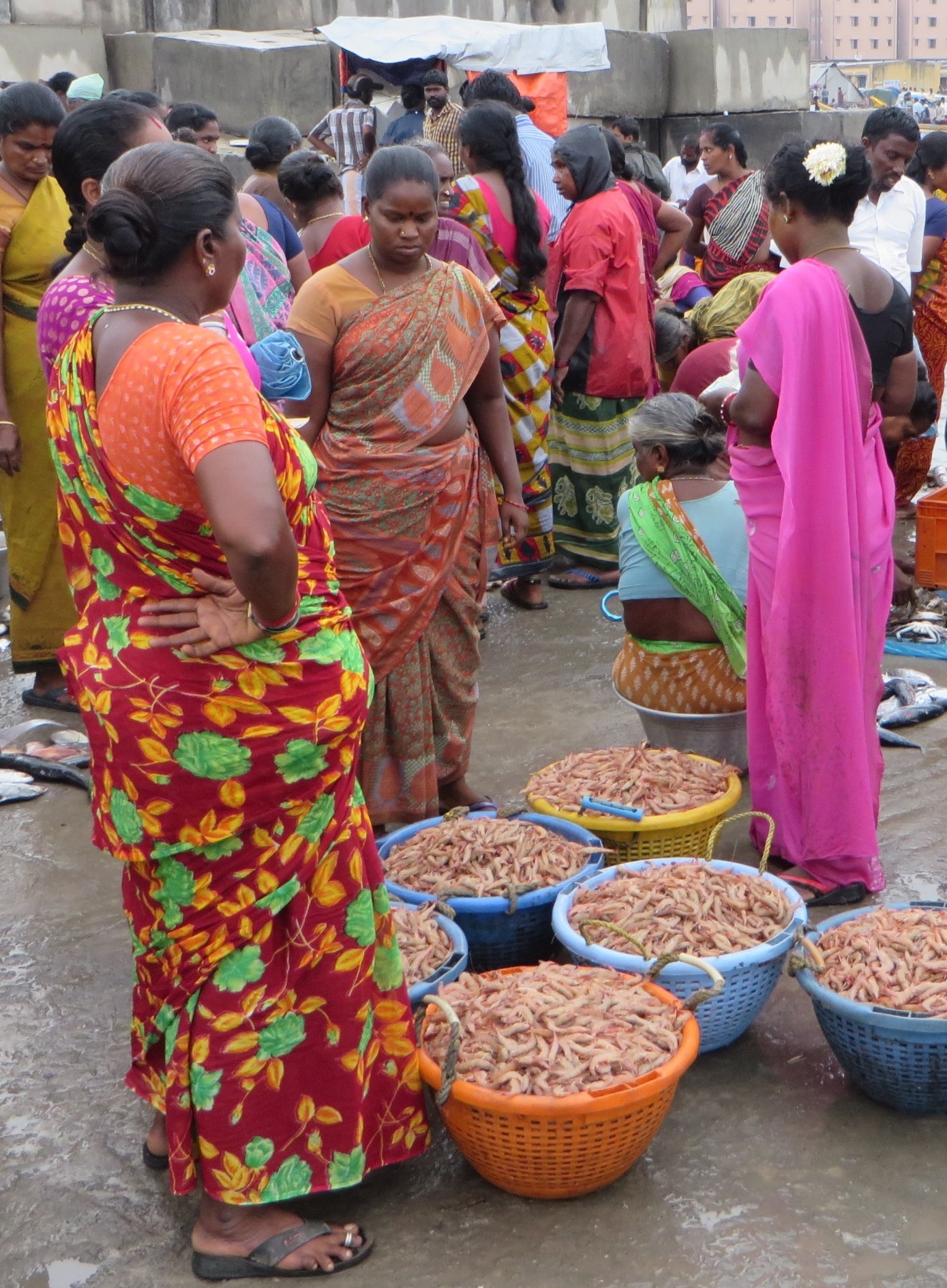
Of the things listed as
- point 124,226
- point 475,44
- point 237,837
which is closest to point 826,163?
point 124,226

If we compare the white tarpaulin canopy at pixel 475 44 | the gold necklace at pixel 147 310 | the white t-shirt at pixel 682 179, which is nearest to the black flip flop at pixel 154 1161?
the gold necklace at pixel 147 310

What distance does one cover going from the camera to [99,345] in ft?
7.02

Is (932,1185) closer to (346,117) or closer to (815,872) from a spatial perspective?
(815,872)

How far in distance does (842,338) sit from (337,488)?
1.42 m

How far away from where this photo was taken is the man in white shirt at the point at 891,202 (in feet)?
23.1

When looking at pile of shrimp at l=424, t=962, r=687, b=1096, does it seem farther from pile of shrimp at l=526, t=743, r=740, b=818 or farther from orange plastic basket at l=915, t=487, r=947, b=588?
orange plastic basket at l=915, t=487, r=947, b=588

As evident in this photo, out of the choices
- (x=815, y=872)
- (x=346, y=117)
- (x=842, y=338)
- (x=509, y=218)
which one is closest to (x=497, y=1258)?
(x=815, y=872)

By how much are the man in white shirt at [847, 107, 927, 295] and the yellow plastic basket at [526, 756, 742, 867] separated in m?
4.57

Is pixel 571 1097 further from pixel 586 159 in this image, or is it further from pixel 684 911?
pixel 586 159

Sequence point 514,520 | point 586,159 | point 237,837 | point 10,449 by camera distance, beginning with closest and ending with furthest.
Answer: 1. point 237,837
2. point 514,520
3. point 10,449
4. point 586,159

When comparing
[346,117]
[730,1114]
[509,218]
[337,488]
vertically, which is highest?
[346,117]

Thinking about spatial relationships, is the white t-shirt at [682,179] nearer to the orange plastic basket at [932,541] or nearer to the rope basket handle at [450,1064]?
the orange plastic basket at [932,541]

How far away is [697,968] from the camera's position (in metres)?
2.78

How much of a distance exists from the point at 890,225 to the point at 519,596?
119 inches
